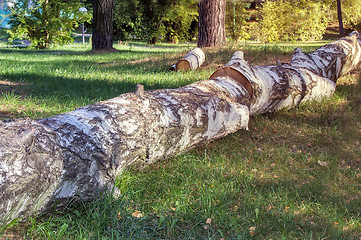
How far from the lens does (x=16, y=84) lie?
610cm

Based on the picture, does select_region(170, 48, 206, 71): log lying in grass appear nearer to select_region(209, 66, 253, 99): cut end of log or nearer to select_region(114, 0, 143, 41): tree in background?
Answer: select_region(209, 66, 253, 99): cut end of log

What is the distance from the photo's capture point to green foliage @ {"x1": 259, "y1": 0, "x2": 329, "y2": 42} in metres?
18.8

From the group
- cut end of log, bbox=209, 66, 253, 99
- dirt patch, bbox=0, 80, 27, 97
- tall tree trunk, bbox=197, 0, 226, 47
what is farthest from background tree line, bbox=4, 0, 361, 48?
cut end of log, bbox=209, 66, 253, 99

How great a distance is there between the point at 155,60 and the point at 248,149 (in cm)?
588

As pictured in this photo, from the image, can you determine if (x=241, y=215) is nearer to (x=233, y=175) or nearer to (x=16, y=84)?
(x=233, y=175)

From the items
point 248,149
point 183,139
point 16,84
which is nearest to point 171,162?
point 183,139

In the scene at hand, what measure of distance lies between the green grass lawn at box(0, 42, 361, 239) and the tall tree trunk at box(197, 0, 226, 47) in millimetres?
4629

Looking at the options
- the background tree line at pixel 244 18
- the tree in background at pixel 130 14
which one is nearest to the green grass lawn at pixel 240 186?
the background tree line at pixel 244 18

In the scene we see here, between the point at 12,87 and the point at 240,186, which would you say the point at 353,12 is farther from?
the point at 240,186

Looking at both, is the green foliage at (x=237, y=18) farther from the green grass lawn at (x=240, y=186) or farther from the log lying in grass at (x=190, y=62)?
the green grass lawn at (x=240, y=186)

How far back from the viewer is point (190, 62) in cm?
753

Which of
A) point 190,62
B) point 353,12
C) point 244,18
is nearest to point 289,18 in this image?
point 244,18

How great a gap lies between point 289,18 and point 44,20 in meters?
13.0

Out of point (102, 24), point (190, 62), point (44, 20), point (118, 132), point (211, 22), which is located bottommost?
point (118, 132)
